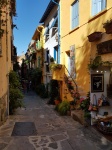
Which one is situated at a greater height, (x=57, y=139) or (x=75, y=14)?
(x=75, y=14)

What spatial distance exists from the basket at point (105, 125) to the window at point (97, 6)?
4481mm

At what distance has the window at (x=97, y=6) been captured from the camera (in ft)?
31.3

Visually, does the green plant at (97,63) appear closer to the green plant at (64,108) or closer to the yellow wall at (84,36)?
the yellow wall at (84,36)

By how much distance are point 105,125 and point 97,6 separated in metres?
5.22

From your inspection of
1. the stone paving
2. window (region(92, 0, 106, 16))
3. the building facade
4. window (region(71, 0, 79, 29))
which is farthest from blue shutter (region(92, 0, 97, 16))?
the stone paving

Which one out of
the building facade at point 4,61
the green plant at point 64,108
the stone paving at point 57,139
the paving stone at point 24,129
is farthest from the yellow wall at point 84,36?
the building facade at point 4,61

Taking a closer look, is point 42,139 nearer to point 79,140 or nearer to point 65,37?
point 79,140

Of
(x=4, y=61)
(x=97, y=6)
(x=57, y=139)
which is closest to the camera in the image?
(x=57, y=139)

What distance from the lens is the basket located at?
25.5 ft

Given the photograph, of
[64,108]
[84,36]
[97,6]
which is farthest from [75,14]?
[64,108]

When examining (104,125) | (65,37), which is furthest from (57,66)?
(104,125)

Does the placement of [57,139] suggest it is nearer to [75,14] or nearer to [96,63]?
[96,63]

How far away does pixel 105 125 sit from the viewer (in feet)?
25.9

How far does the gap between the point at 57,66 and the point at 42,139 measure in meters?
8.24
